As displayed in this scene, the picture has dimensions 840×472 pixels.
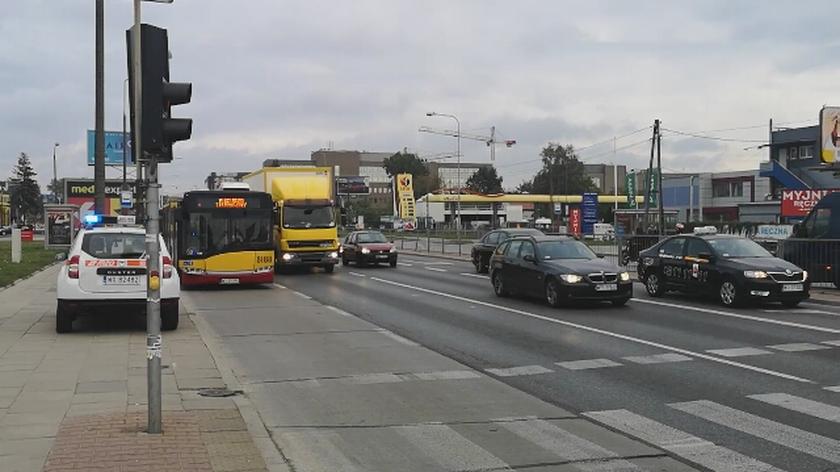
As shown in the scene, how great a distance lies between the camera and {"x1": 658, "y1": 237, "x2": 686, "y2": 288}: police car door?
60.5 feet

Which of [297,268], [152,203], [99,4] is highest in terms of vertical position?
[99,4]

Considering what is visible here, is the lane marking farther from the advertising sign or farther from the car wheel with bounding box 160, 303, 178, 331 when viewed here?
the car wheel with bounding box 160, 303, 178, 331

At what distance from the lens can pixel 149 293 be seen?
639 centimetres

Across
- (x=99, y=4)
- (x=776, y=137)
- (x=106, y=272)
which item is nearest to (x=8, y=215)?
(x=776, y=137)

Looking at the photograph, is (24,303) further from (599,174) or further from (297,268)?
(599,174)

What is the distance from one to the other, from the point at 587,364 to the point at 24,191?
5038 inches

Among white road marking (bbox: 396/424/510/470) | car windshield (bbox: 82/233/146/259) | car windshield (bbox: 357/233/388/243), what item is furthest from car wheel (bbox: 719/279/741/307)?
car windshield (bbox: 357/233/388/243)

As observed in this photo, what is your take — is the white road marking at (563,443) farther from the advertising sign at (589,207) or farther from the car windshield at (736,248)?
the advertising sign at (589,207)

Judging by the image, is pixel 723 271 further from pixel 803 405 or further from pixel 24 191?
pixel 24 191

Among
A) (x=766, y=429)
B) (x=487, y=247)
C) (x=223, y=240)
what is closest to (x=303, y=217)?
(x=487, y=247)

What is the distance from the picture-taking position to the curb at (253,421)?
5.91 meters

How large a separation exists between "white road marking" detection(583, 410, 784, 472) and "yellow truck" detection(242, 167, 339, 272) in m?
21.8

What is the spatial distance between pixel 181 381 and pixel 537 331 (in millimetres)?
6328

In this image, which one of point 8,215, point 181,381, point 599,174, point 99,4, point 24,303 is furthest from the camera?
point 599,174
